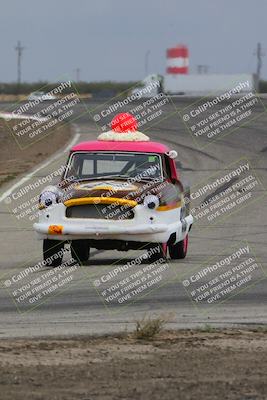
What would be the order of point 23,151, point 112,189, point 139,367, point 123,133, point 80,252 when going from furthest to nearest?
point 23,151 < point 123,133 < point 80,252 < point 112,189 < point 139,367

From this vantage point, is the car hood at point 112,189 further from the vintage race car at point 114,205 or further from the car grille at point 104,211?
the car grille at point 104,211

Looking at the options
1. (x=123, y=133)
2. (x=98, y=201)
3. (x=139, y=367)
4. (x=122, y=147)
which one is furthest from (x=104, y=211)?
(x=139, y=367)

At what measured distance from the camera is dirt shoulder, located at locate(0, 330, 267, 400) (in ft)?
24.2

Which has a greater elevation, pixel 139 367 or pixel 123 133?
pixel 139 367

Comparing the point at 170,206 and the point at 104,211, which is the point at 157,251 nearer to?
the point at 170,206

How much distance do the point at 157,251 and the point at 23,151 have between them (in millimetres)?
20780

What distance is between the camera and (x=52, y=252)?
14719 millimetres

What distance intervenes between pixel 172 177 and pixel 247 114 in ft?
91.9

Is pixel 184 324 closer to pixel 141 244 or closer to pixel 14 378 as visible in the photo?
pixel 14 378

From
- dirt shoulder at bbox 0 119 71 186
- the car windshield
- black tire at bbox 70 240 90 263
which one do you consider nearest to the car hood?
the car windshield

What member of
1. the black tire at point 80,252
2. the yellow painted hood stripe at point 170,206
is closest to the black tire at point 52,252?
the black tire at point 80,252

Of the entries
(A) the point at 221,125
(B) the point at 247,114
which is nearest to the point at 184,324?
(A) the point at 221,125

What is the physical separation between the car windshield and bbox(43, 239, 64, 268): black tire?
1.06m

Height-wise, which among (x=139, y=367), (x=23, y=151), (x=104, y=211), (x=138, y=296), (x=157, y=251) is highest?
(x=139, y=367)
